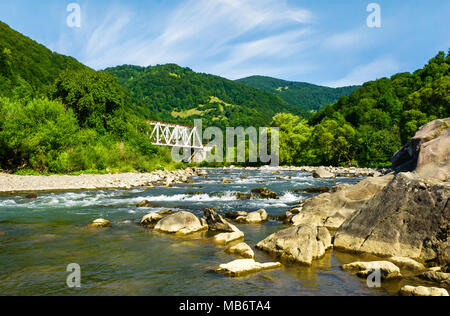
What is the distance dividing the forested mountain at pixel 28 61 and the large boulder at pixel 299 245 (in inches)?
2714

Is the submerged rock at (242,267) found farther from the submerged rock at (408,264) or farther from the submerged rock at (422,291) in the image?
the submerged rock at (408,264)

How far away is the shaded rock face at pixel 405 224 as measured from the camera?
8195mm

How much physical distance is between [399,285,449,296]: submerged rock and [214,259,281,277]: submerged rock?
2800mm

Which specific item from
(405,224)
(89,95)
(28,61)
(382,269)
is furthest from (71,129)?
(28,61)

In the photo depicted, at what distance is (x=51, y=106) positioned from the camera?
34.2 m

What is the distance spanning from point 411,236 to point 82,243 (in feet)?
32.1

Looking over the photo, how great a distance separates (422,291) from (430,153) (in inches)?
427

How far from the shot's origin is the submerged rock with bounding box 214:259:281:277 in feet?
24.1

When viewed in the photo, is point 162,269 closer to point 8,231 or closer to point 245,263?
point 245,263

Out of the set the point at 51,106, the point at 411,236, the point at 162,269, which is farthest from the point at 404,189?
the point at 51,106

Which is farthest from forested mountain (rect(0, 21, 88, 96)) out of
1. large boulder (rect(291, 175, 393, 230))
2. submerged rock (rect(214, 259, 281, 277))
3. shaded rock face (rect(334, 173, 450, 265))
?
shaded rock face (rect(334, 173, 450, 265))

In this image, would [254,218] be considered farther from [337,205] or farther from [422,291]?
[422,291]

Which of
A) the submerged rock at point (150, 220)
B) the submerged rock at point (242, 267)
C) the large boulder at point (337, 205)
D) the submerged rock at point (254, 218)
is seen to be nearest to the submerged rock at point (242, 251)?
the submerged rock at point (242, 267)

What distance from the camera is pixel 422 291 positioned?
232 inches
